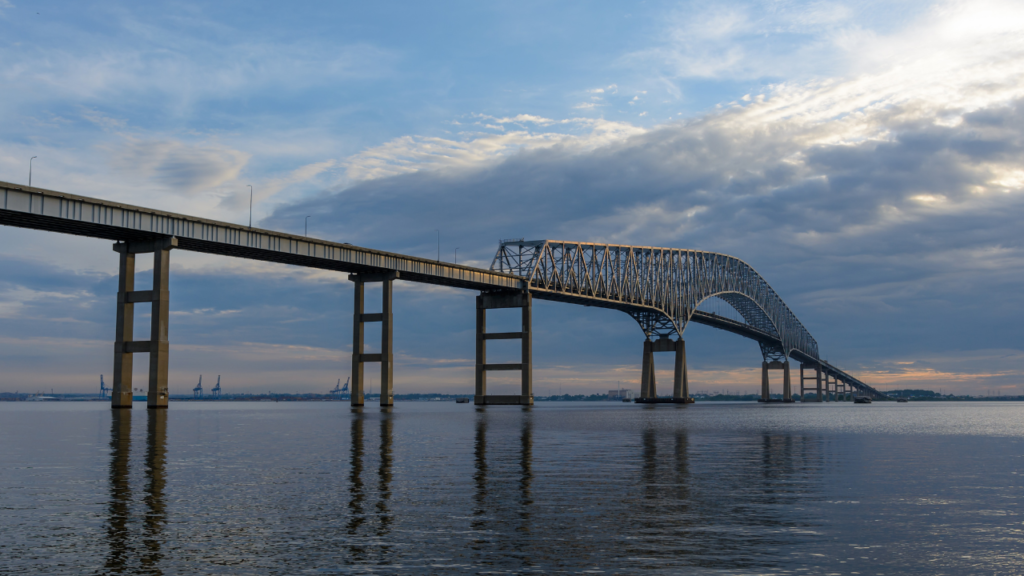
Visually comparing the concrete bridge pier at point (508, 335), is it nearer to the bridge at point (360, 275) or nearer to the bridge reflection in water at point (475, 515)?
the bridge at point (360, 275)

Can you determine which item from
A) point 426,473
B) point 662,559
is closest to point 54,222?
point 426,473

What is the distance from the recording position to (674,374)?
19400cm

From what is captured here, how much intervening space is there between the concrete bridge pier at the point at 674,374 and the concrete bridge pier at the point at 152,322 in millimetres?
127007

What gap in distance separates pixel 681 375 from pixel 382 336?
102 meters

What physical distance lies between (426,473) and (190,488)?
6.79 m

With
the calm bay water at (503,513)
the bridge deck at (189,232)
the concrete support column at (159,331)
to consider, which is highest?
the bridge deck at (189,232)

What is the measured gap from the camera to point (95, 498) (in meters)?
18.9

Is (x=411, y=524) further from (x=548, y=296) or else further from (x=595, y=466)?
(x=548, y=296)

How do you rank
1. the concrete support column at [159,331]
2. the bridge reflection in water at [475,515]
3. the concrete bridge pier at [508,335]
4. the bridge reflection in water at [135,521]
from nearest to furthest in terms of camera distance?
the bridge reflection in water at [135,521], the bridge reflection in water at [475,515], the concrete support column at [159,331], the concrete bridge pier at [508,335]

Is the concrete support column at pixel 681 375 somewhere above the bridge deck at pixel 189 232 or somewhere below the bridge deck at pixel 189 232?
below

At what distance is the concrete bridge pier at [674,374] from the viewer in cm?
19138

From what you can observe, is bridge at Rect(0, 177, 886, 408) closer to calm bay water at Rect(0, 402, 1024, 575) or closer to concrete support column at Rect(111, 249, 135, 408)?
concrete support column at Rect(111, 249, 135, 408)

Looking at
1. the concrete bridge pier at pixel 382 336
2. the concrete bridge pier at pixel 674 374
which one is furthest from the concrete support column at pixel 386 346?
the concrete bridge pier at pixel 674 374

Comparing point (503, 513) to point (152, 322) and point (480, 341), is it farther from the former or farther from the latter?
point (480, 341)
